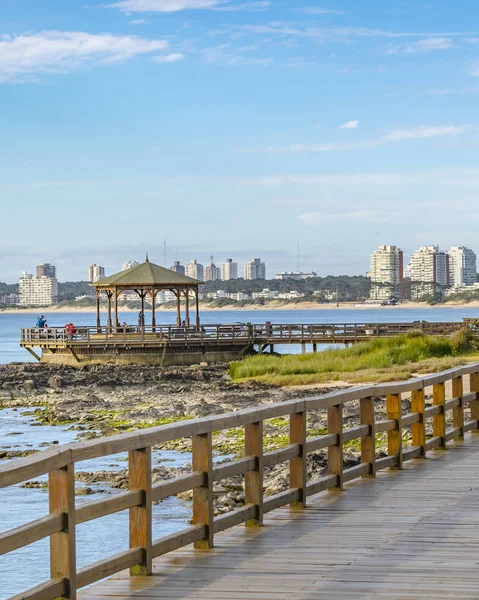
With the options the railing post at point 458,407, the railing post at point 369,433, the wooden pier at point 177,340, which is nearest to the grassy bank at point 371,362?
the wooden pier at point 177,340

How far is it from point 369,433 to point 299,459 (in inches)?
72.5

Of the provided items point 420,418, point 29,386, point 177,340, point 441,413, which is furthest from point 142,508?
point 177,340

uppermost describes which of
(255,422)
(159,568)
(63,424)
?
(255,422)

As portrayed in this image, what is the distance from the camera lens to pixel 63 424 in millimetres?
28500

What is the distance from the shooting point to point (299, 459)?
884 centimetres

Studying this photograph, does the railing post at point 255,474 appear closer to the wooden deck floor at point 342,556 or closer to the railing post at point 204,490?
the wooden deck floor at point 342,556

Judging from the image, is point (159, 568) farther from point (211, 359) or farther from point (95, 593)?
point (211, 359)

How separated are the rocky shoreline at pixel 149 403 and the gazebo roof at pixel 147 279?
160 inches

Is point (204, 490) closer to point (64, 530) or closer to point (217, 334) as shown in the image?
point (64, 530)

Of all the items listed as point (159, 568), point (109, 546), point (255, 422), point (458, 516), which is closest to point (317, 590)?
point (159, 568)

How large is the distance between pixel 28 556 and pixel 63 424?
15535 millimetres

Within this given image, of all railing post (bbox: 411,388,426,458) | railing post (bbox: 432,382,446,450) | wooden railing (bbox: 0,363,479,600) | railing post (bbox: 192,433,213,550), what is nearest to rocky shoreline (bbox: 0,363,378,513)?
railing post (bbox: 432,382,446,450)

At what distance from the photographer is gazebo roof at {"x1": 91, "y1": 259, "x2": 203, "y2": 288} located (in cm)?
4862

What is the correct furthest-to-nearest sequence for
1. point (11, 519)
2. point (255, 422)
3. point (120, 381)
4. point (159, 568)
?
point (120, 381) < point (11, 519) < point (255, 422) < point (159, 568)
